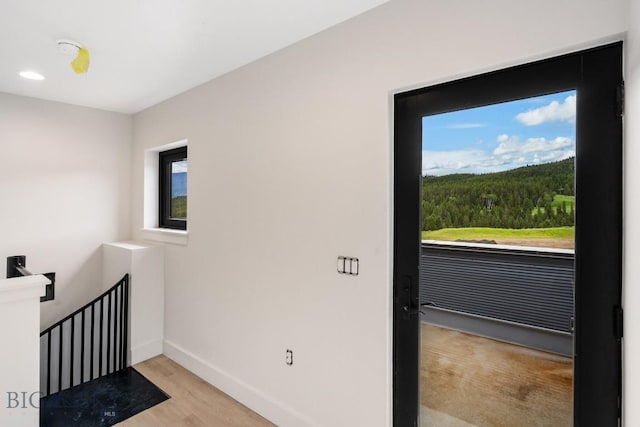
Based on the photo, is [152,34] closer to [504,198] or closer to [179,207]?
[179,207]

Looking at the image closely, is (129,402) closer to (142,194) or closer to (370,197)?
(142,194)

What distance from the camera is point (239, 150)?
2.58 meters

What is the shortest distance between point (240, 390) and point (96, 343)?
5.73ft

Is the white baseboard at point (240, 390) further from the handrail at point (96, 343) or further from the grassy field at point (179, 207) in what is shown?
the grassy field at point (179, 207)

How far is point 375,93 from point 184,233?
7.25 feet

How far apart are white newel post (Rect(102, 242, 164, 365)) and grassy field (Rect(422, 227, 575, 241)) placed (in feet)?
8.94

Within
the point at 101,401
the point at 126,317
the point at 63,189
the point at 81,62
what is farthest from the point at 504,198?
the point at 63,189

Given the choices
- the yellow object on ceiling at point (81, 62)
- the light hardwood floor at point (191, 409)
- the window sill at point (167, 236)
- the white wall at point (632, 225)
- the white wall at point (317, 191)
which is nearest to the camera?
the white wall at point (632, 225)

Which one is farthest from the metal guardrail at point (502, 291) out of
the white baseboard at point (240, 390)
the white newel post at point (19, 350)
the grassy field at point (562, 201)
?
the white newel post at point (19, 350)

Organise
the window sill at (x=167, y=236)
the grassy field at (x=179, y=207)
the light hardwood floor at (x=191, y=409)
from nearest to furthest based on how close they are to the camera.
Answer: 1. the light hardwood floor at (x=191, y=409)
2. the window sill at (x=167, y=236)
3. the grassy field at (x=179, y=207)

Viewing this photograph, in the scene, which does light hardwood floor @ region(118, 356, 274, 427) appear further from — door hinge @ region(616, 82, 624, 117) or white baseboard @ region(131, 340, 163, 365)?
door hinge @ region(616, 82, 624, 117)

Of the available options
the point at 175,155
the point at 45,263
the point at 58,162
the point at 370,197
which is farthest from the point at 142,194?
the point at 370,197

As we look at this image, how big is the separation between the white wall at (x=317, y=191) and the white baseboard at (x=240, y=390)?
0.01 meters

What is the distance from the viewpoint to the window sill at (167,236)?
3.13 metres
